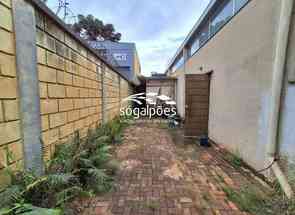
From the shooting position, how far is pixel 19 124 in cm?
152

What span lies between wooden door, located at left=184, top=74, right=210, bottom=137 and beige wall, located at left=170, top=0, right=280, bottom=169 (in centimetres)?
48

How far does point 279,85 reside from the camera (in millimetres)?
2115

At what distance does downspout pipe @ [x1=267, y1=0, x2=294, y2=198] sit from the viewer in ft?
6.51

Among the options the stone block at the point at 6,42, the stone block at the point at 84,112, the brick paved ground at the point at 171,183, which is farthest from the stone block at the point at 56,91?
the brick paved ground at the point at 171,183

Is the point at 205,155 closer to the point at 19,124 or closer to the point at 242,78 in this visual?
the point at 242,78

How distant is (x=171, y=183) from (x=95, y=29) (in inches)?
719

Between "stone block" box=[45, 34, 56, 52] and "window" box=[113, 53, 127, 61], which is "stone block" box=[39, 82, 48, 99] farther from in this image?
"window" box=[113, 53, 127, 61]

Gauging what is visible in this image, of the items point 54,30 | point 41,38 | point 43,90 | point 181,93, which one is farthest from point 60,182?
point 181,93

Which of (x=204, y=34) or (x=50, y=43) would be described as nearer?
(x=50, y=43)

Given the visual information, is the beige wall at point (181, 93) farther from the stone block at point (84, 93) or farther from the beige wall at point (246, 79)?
the stone block at point (84, 93)

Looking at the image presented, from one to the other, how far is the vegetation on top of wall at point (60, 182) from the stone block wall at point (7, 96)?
164 mm

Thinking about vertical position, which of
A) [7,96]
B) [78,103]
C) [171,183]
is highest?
[7,96]

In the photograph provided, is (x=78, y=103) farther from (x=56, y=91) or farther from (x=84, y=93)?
(x=56, y=91)

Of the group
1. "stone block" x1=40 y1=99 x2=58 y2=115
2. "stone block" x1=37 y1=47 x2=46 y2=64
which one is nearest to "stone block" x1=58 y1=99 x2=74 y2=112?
"stone block" x1=40 y1=99 x2=58 y2=115
